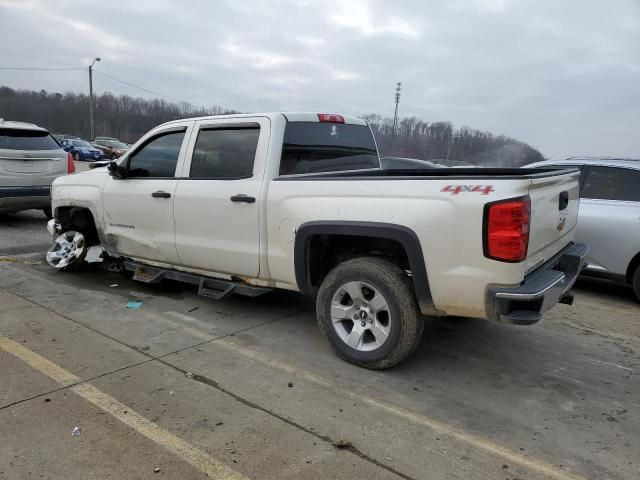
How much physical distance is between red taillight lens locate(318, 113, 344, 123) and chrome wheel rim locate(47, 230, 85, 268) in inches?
131

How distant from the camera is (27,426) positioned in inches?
112

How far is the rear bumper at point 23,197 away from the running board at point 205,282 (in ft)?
13.2

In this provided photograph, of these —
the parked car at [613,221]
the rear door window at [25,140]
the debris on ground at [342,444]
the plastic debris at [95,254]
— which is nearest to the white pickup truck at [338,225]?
the plastic debris at [95,254]

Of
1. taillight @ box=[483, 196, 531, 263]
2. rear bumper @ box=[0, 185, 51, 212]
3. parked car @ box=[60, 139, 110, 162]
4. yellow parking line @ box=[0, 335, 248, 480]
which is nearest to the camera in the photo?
yellow parking line @ box=[0, 335, 248, 480]

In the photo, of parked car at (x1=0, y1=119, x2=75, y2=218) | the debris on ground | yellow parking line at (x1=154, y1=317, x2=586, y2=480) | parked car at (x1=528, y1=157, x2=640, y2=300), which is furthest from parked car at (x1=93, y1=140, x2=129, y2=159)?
the debris on ground

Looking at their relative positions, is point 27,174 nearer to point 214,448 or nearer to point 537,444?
point 214,448

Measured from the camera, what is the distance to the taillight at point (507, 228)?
118 inches

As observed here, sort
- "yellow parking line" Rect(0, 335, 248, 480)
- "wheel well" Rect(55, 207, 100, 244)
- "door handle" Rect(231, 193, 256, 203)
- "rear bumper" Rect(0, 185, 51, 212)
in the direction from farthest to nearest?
1. "rear bumper" Rect(0, 185, 51, 212)
2. "wheel well" Rect(55, 207, 100, 244)
3. "door handle" Rect(231, 193, 256, 203)
4. "yellow parking line" Rect(0, 335, 248, 480)

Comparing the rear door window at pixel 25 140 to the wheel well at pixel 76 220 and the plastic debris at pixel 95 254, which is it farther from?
the plastic debris at pixel 95 254

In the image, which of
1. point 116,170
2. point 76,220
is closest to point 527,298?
point 116,170

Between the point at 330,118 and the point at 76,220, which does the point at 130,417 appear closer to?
the point at 330,118

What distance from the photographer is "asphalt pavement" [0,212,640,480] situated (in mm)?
2625

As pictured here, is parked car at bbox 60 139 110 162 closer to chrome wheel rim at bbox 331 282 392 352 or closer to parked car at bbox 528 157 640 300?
parked car at bbox 528 157 640 300

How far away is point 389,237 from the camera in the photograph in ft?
11.2
